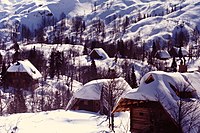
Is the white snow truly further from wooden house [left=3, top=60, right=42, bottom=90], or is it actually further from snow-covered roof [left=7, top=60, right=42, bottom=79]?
snow-covered roof [left=7, top=60, right=42, bottom=79]

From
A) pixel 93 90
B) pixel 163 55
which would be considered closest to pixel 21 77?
pixel 93 90

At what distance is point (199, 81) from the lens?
22.9 metres

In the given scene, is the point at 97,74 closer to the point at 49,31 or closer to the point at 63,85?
the point at 63,85

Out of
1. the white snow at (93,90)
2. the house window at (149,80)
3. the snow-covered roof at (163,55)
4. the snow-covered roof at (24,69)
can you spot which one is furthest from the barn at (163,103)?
the snow-covered roof at (163,55)

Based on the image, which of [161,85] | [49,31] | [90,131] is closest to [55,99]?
[90,131]

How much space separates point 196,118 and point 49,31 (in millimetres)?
164283

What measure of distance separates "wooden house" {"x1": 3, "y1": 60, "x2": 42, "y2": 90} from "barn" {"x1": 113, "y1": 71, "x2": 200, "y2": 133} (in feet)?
128

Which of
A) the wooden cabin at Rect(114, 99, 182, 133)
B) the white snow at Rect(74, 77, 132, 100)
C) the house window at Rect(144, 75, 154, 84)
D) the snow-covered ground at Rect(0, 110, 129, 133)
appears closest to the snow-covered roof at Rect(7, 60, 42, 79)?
the white snow at Rect(74, 77, 132, 100)

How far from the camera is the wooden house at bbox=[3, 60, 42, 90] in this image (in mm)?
59816

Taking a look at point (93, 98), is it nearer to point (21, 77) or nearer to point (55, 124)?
point (55, 124)

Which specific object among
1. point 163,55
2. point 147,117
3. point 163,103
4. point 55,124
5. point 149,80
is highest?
point 149,80

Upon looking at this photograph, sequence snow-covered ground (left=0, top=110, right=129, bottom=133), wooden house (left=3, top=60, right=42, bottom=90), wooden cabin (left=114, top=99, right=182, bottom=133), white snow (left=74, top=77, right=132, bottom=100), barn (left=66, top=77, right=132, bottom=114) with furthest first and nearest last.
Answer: wooden house (left=3, top=60, right=42, bottom=90)
white snow (left=74, top=77, right=132, bottom=100)
barn (left=66, top=77, right=132, bottom=114)
snow-covered ground (left=0, top=110, right=129, bottom=133)
wooden cabin (left=114, top=99, right=182, bottom=133)

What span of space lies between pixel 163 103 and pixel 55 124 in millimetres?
9270

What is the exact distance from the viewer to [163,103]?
752 inches
